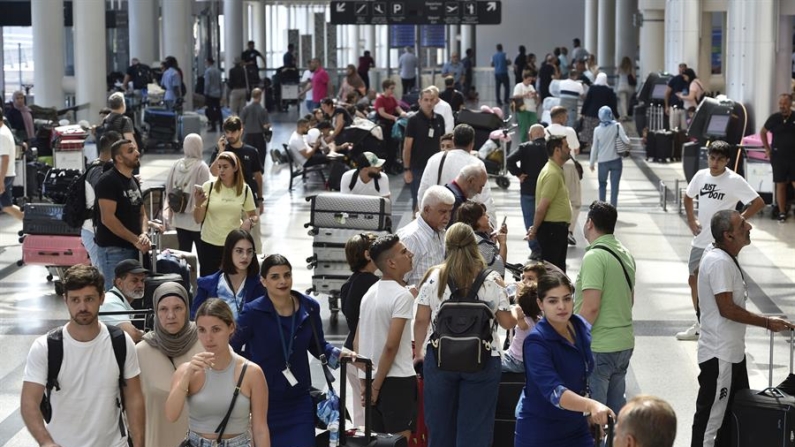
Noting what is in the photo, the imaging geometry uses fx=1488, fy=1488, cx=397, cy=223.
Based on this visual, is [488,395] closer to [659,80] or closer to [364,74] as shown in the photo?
[659,80]

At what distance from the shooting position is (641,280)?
1466cm

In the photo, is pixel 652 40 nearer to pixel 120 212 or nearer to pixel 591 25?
pixel 591 25

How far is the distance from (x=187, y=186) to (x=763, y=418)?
602 centimetres

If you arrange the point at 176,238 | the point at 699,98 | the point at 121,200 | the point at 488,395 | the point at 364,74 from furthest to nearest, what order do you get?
the point at 364,74 → the point at 699,98 → the point at 176,238 → the point at 121,200 → the point at 488,395

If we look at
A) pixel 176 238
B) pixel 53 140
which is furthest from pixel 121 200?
pixel 53 140

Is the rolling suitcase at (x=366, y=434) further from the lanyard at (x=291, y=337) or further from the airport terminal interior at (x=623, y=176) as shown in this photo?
the airport terminal interior at (x=623, y=176)

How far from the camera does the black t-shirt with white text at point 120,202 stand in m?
10.5

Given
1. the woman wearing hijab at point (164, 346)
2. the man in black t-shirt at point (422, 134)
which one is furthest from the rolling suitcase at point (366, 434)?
the man in black t-shirt at point (422, 134)

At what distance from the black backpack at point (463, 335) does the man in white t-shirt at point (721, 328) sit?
1.55 m

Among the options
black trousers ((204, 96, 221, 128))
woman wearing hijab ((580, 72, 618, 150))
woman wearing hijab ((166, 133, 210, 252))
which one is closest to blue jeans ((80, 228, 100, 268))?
woman wearing hijab ((166, 133, 210, 252))

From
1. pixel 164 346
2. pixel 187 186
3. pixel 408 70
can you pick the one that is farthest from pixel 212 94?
pixel 164 346

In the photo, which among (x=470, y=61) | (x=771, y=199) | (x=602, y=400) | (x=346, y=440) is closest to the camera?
(x=346, y=440)

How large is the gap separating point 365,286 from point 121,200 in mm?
2927

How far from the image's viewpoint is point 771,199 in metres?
19.4
